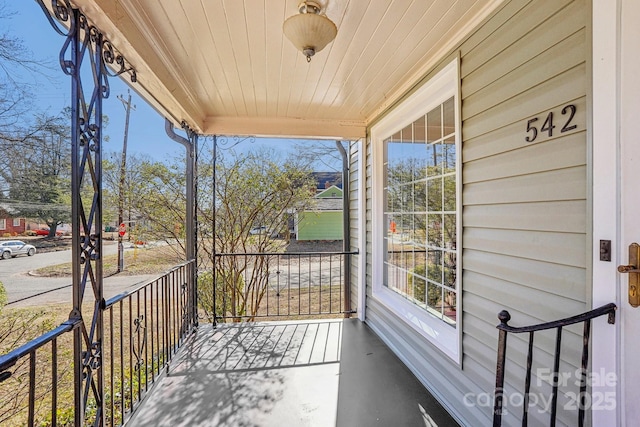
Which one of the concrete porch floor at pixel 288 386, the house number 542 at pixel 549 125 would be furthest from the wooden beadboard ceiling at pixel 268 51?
the concrete porch floor at pixel 288 386

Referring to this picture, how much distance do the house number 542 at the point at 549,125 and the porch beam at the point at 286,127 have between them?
2511 mm

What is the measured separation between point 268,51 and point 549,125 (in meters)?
1.74

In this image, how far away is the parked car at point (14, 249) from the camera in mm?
1247

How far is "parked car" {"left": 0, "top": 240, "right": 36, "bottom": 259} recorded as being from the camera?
4.09 feet

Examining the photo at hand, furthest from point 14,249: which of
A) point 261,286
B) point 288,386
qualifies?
point 261,286

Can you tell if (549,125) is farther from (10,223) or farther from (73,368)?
(73,368)

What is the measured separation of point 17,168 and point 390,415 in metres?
2.45

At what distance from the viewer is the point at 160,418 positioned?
2.04 metres

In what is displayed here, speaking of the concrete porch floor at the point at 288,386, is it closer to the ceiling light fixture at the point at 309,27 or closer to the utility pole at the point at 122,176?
the utility pole at the point at 122,176

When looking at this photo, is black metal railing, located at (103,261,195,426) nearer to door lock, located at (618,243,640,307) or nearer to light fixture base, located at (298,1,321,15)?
light fixture base, located at (298,1,321,15)

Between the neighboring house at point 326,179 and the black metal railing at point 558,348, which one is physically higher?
the neighboring house at point 326,179

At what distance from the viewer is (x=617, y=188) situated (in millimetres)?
1068

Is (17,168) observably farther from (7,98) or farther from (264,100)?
(264,100)

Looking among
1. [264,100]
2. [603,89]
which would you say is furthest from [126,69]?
[603,89]
